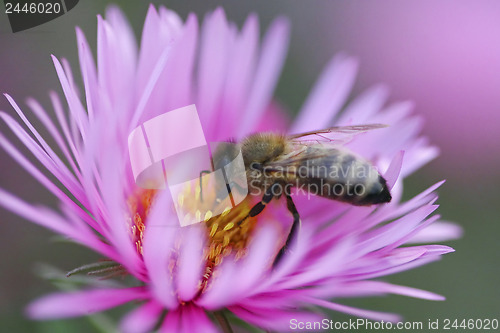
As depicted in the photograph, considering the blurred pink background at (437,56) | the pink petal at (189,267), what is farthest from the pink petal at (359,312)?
the blurred pink background at (437,56)

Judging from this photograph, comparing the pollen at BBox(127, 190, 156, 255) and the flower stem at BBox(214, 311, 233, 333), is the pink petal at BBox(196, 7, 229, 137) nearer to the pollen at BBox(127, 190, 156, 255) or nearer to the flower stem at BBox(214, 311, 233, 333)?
the pollen at BBox(127, 190, 156, 255)

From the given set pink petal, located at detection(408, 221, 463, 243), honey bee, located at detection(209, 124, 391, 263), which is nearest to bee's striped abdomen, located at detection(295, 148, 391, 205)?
honey bee, located at detection(209, 124, 391, 263)

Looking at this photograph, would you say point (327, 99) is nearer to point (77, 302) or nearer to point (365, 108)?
point (365, 108)

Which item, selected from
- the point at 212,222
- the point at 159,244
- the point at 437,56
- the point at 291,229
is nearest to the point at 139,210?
the point at 212,222

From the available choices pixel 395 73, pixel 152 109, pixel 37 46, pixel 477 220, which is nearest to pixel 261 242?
pixel 152 109

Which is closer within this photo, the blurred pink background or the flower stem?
the flower stem
